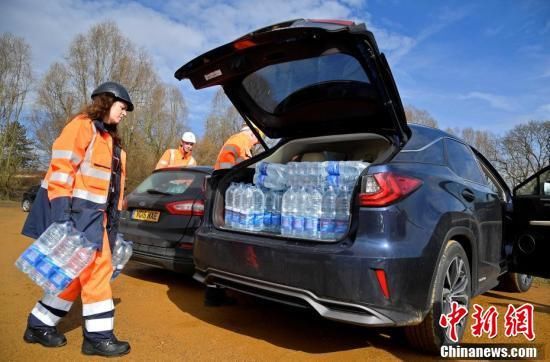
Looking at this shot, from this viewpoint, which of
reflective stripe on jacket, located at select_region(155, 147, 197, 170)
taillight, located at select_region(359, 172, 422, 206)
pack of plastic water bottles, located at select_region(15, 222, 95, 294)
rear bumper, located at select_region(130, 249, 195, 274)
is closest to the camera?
taillight, located at select_region(359, 172, 422, 206)

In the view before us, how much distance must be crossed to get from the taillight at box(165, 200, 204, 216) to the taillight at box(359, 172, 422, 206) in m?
2.33

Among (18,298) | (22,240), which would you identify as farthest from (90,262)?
(22,240)

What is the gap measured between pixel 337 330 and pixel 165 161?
427 centimetres

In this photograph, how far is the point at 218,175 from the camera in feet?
11.6

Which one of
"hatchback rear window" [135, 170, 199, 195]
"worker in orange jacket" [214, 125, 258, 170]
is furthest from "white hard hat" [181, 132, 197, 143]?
"worker in orange jacket" [214, 125, 258, 170]

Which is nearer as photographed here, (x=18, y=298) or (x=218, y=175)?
(x=218, y=175)

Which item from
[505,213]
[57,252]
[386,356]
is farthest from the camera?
[505,213]

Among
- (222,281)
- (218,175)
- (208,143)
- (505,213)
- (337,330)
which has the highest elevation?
(208,143)

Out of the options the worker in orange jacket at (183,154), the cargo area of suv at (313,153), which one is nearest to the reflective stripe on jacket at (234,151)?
the cargo area of suv at (313,153)

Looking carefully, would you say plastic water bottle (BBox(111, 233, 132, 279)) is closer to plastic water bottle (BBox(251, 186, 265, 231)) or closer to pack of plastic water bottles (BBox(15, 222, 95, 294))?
pack of plastic water bottles (BBox(15, 222, 95, 294))

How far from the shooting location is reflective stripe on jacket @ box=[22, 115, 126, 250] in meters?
2.76

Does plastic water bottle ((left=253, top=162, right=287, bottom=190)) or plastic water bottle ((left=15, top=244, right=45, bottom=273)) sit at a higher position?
plastic water bottle ((left=253, top=162, right=287, bottom=190))

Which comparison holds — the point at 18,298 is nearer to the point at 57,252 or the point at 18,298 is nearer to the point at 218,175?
the point at 57,252

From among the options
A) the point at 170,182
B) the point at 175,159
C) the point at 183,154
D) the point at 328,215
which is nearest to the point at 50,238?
the point at 328,215
